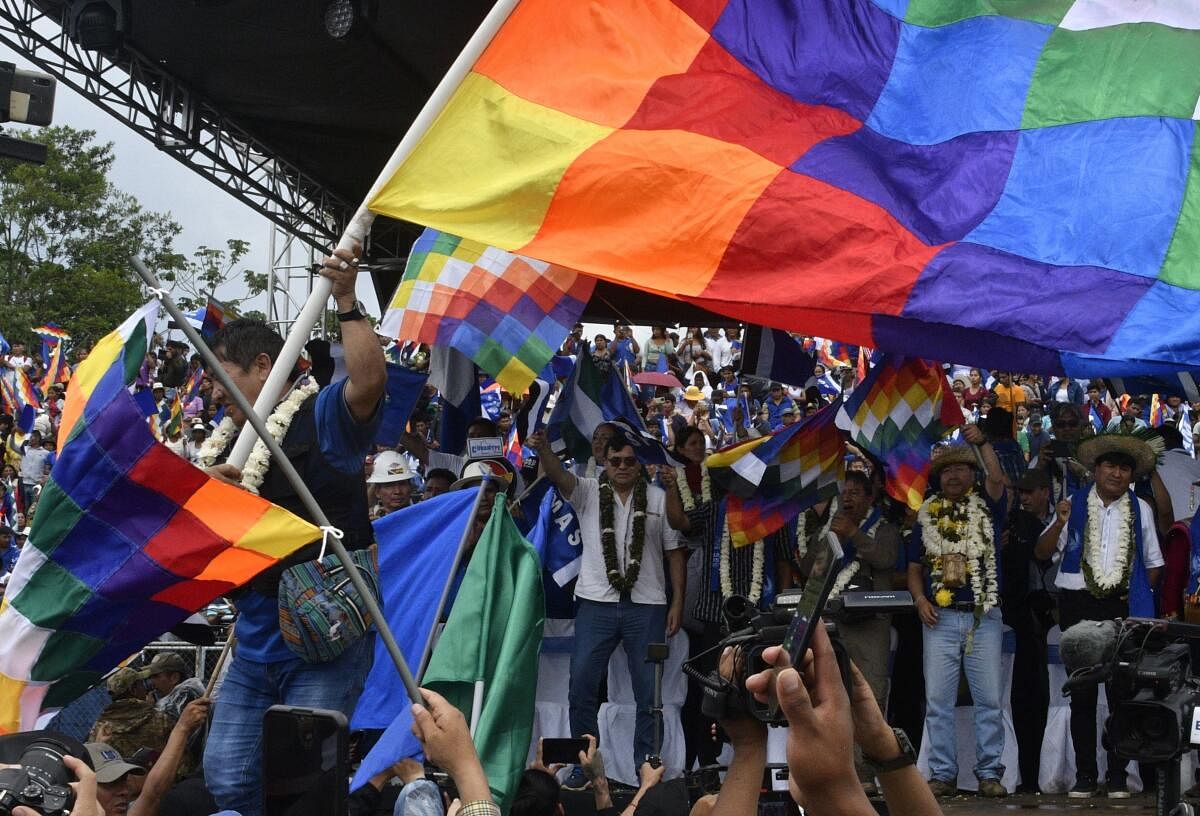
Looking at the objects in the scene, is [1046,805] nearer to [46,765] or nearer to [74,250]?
[46,765]

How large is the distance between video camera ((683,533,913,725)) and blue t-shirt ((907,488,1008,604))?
20.9 feet

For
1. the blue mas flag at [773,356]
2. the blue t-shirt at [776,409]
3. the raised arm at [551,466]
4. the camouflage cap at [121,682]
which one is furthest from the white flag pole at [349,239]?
the blue t-shirt at [776,409]

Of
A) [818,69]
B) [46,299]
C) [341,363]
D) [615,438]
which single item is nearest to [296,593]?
[818,69]

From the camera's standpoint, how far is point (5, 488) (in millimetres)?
19953

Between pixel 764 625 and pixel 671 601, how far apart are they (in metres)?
7.14

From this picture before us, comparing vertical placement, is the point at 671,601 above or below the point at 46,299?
below

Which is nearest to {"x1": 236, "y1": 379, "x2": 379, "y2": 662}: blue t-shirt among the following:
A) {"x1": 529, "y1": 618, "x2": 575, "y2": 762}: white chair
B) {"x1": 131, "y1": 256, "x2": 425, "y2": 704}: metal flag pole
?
{"x1": 131, "y1": 256, "x2": 425, "y2": 704}: metal flag pole

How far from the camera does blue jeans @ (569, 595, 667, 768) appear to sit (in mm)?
9297

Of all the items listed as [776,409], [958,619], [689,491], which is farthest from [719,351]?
[958,619]

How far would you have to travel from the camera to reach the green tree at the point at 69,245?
38812 millimetres

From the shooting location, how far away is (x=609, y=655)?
946cm

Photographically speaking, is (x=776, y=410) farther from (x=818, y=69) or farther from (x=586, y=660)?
(x=818, y=69)

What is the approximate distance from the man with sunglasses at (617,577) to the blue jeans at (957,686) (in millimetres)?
1564

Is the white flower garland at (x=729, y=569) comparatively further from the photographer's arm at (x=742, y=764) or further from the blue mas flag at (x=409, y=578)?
the photographer's arm at (x=742, y=764)
